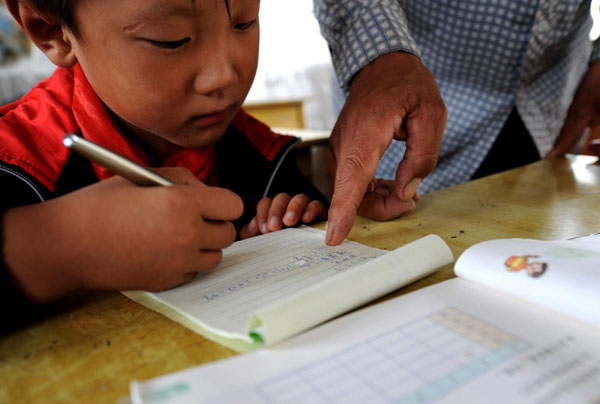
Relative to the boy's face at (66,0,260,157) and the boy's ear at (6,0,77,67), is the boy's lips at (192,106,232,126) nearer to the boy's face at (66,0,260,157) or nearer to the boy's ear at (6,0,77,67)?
the boy's face at (66,0,260,157)

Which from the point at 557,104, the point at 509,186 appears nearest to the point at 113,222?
the point at 509,186

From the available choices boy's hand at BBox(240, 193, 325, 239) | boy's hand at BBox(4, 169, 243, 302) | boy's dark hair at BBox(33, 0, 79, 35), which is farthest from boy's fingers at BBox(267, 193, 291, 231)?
boy's dark hair at BBox(33, 0, 79, 35)

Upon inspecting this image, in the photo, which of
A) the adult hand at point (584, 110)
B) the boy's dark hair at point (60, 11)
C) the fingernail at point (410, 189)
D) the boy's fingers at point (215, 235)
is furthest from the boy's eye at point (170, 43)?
the adult hand at point (584, 110)

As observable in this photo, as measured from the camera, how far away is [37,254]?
36 cm

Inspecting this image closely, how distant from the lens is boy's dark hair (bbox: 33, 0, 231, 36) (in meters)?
0.52

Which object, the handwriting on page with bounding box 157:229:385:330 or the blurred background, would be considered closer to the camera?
the handwriting on page with bounding box 157:229:385:330

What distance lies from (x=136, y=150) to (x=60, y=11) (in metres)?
0.23

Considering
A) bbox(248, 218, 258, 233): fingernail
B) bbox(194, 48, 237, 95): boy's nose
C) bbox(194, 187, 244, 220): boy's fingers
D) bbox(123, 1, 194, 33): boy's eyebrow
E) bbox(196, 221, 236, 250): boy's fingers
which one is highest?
bbox(123, 1, 194, 33): boy's eyebrow

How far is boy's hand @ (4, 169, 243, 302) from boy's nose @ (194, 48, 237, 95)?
201 millimetres

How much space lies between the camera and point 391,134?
23.7 inches

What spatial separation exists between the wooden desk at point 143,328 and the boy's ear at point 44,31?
359 mm

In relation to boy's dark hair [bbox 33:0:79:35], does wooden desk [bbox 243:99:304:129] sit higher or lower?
lower

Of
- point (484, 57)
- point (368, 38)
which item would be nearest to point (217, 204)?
point (368, 38)

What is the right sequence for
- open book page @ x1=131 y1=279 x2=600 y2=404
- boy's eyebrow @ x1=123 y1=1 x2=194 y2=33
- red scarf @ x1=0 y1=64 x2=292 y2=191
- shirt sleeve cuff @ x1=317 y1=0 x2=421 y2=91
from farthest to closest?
shirt sleeve cuff @ x1=317 y1=0 x2=421 y2=91 → red scarf @ x1=0 y1=64 x2=292 y2=191 → boy's eyebrow @ x1=123 y1=1 x2=194 y2=33 → open book page @ x1=131 y1=279 x2=600 y2=404
